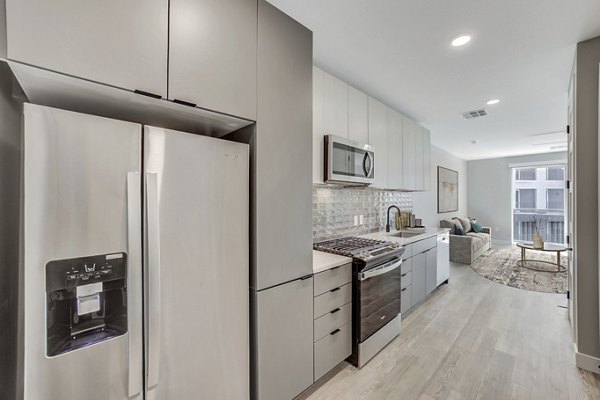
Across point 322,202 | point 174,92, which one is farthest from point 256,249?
point 322,202

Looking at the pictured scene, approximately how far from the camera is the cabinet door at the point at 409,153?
11.9 ft

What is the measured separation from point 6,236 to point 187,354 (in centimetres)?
87

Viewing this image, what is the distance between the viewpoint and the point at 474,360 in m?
2.19

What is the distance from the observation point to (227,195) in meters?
1.33

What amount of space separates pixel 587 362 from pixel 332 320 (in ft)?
6.83

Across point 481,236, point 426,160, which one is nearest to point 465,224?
point 481,236

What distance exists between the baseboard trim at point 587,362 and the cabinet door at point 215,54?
10.2ft

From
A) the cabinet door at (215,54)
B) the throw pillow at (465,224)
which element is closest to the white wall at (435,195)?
the throw pillow at (465,224)

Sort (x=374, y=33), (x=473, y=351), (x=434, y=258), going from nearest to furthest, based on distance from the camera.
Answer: (x=374, y=33), (x=473, y=351), (x=434, y=258)

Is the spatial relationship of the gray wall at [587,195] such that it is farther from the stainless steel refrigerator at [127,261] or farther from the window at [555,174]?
the window at [555,174]

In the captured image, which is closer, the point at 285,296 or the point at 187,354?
the point at 187,354

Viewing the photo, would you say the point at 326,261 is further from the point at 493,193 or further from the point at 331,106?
the point at 493,193

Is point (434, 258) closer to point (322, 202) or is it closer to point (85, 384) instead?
point (322, 202)

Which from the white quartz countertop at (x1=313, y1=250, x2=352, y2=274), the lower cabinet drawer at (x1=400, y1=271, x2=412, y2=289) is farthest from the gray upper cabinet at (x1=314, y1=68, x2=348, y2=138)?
the lower cabinet drawer at (x1=400, y1=271, x2=412, y2=289)
